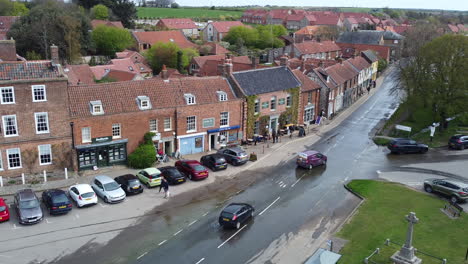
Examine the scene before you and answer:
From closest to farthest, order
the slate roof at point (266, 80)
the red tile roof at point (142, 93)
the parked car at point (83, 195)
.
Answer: the parked car at point (83, 195) < the red tile roof at point (142, 93) < the slate roof at point (266, 80)

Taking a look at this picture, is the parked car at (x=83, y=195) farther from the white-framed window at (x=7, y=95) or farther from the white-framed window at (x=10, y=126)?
the white-framed window at (x=7, y=95)

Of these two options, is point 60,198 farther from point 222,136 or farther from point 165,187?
point 222,136

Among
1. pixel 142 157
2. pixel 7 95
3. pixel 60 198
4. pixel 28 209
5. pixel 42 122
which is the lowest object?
pixel 28 209

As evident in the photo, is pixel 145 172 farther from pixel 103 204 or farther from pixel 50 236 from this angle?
pixel 50 236

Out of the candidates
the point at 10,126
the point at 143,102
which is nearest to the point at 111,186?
the point at 10,126

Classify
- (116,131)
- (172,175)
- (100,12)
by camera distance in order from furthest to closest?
(100,12), (116,131), (172,175)

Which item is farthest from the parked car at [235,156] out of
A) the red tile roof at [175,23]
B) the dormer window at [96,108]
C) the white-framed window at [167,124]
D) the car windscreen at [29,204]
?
the red tile roof at [175,23]

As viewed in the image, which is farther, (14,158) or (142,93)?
(142,93)

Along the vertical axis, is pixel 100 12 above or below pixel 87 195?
above

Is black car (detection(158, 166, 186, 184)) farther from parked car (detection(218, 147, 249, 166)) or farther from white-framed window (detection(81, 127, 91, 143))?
white-framed window (detection(81, 127, 91, 143))
